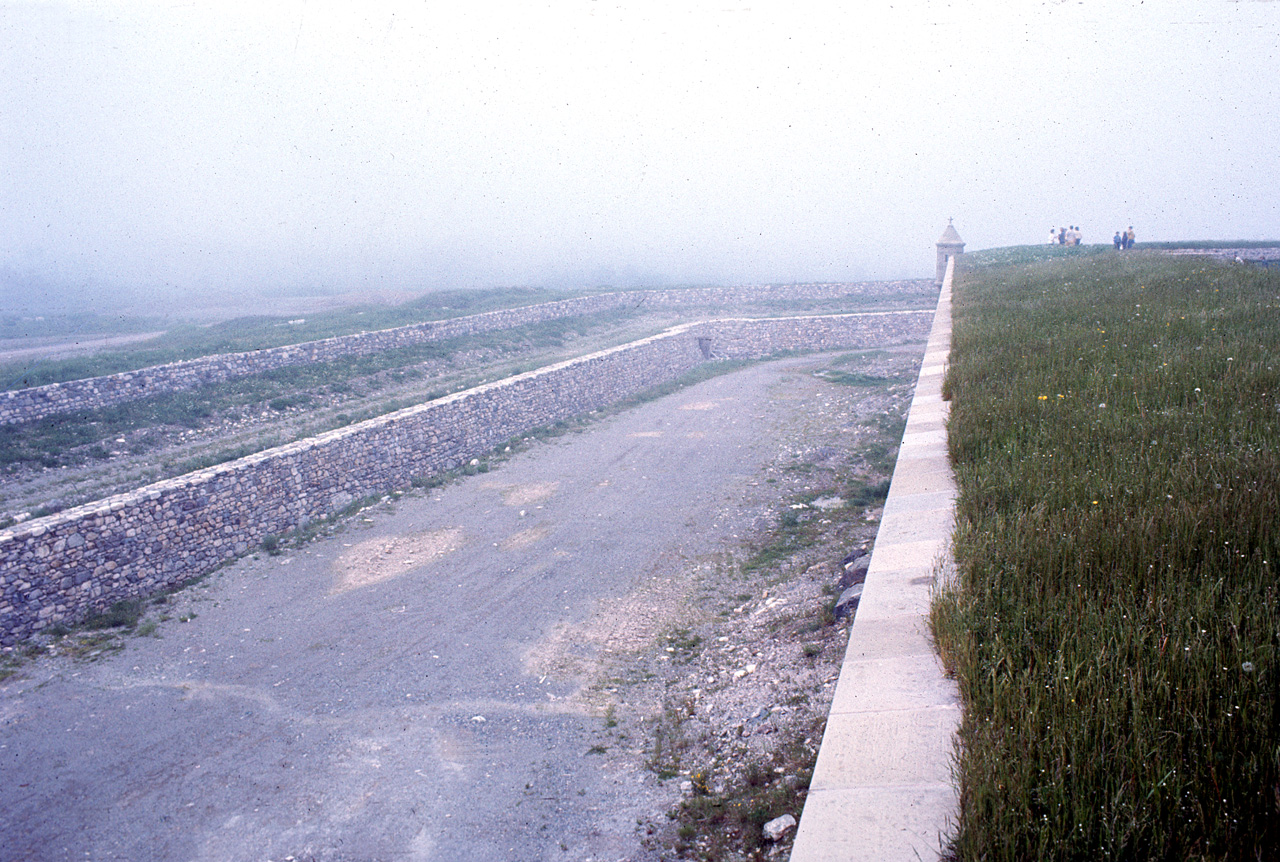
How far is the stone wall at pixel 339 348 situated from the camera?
14.8 meters

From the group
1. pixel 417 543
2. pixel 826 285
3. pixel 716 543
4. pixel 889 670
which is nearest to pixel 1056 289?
pixel 716 543

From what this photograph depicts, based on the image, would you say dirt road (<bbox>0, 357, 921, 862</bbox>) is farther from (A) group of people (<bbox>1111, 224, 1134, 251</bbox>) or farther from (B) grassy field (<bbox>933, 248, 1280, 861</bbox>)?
(A) group of people (<bbox>1111, 224, 1134, 251</bbox>)

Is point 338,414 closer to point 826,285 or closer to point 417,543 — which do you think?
point 417,543

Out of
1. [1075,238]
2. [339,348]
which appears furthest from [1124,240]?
[339,348]

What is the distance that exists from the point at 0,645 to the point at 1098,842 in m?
9.94

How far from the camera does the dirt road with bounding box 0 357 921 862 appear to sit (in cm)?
486

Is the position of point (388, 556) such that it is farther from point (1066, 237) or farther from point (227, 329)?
point (1066, 237)

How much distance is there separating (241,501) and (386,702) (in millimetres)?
5443

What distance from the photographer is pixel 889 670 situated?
3.18 m

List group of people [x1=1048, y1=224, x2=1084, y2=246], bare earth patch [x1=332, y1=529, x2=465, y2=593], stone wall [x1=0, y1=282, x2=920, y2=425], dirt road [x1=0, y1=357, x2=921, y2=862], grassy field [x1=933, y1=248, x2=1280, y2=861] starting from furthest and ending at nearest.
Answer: group of people [x1=1048, y1=224, x2=1084, y2=246] < stone wall [x1=0, y1=282, x2=920, y2=425] < bare earth patch [x1=332, y1=529, x2=465, y2=593] < dirt road [x1=0, y1=357, x2=921, y2=862] < grassy field [x1=933, y1=248, x2=1280, y2=861]

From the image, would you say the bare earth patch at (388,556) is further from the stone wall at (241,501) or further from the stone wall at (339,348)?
the stone wall at (339,348)

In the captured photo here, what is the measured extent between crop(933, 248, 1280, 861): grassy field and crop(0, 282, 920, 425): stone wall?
55.5 feet

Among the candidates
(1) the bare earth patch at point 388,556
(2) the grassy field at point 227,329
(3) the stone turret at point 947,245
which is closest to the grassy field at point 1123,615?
(1) the bare earth patch at point 388,556

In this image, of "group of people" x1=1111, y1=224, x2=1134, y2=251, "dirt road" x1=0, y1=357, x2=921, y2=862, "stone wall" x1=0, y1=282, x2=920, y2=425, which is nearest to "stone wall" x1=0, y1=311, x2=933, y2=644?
"dirt road" x1=0, y1=357, x2=921, y2=862
